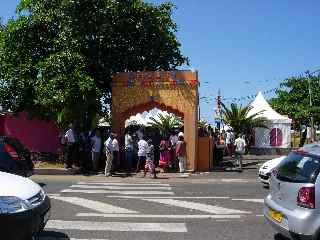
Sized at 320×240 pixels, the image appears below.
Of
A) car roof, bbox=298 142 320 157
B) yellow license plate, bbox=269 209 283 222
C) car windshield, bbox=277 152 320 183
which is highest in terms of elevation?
car roof, bbox=298 142 320 157

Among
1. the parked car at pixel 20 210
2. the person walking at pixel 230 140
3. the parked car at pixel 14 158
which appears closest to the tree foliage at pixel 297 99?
the person walking at pixel 230 140

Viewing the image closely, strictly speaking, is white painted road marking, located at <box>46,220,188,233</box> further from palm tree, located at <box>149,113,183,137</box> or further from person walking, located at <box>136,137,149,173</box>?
palm tree, located at <box>149,113,183,137</box>

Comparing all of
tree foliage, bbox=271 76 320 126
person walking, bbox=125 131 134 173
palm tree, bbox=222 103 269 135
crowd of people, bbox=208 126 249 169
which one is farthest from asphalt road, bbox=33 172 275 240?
tree foliage, bbox=271 76 320 126

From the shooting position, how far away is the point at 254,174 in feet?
76.6

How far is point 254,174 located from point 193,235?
13.7 m

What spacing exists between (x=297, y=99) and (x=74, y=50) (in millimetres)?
37613

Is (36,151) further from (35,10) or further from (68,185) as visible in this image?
(68,185)

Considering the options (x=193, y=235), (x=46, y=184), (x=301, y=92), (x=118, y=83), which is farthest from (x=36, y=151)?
(x=301, y=92)

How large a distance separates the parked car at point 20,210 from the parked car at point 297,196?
10.8ft

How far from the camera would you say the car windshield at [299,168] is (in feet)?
26.4

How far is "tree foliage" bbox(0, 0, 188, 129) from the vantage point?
2309 cm

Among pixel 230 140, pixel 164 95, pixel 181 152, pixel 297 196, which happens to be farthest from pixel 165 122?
pixel 297 196

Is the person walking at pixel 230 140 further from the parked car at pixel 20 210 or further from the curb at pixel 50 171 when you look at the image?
the parked car at pixel 20 210

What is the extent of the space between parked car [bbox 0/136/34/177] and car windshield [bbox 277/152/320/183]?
8.33 metres
